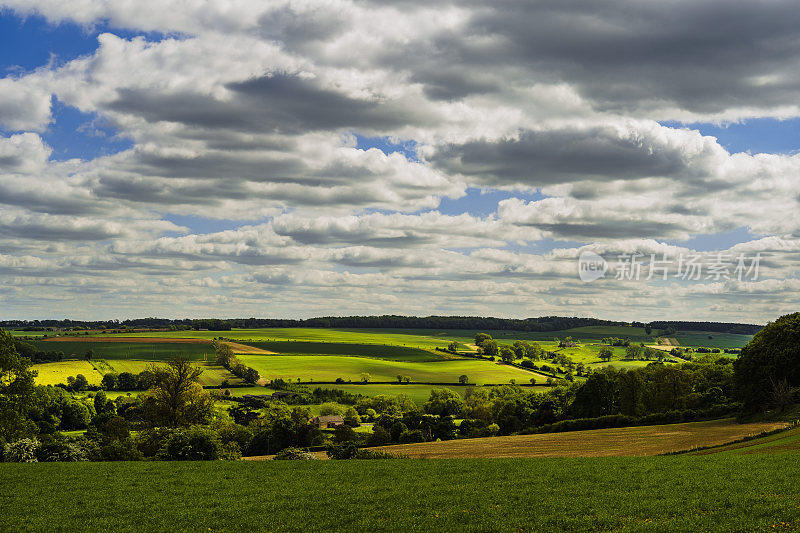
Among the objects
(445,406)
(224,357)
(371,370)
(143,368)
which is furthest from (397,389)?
(143,368)

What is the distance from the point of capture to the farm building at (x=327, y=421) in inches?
4464

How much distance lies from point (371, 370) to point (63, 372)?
281ft

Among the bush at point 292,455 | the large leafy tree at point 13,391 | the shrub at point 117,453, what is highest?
the large leafy tree at point 13,391

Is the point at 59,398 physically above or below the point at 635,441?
below

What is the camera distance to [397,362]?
200m

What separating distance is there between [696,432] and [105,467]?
56.7 meters

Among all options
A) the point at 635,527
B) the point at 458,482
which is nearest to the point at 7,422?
the point at 458,482

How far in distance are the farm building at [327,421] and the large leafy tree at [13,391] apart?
61325 mm

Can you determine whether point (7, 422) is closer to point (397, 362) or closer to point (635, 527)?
point (635, 527)

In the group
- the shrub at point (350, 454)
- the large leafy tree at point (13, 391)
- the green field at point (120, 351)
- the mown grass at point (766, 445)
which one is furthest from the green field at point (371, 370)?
the mown grass at point (766, 445)

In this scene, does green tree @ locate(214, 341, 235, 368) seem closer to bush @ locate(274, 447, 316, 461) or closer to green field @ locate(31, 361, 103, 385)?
green field @ locate(31, 361, 103, 385)

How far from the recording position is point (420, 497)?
1145 inches

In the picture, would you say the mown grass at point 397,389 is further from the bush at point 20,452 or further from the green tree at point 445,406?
the bush at point 20,452

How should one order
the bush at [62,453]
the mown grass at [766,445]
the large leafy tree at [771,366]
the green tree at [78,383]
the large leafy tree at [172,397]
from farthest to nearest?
the green tree at [78,383] < the large leafy tree at [172,397] < the large leafy tree at [771,366] < the bush at [62,453] < the mown grass at [766,445]
